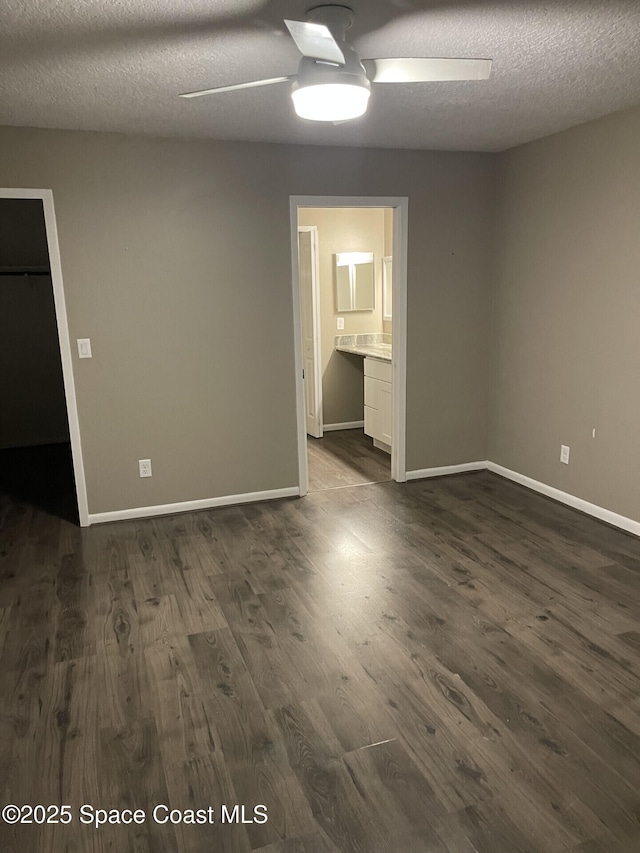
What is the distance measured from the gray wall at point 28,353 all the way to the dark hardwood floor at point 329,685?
262 centimetres

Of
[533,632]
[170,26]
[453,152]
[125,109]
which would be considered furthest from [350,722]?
[453,152]

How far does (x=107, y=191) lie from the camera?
380cm

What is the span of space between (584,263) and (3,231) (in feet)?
16.9

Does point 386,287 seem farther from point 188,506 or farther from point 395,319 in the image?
point 188,506

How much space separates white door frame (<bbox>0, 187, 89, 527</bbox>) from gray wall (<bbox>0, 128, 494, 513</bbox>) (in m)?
0.04

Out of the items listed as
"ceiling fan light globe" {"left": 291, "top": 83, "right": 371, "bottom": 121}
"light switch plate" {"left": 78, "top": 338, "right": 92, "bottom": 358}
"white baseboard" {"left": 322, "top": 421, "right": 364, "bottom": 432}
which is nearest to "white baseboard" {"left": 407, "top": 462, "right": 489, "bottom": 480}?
"white baseboard" {"left": 322, "top": 421, "right": 364, "bottom": 432}

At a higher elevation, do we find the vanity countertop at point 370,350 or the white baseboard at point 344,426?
the vanity countertop at point 370,350

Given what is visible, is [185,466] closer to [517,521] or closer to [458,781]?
[517,521]

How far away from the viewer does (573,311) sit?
4.07 m

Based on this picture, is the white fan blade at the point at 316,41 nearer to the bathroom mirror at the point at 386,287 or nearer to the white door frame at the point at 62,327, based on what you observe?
the white door frame at the point at 62,327

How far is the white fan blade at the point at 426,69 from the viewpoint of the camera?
215cm

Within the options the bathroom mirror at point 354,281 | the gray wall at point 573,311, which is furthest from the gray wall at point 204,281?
the bathroom mirror at point 354,281

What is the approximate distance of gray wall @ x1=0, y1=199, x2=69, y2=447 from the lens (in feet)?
20.1

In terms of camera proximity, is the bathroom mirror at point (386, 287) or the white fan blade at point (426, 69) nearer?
the white fan blade at point (426, 69)
